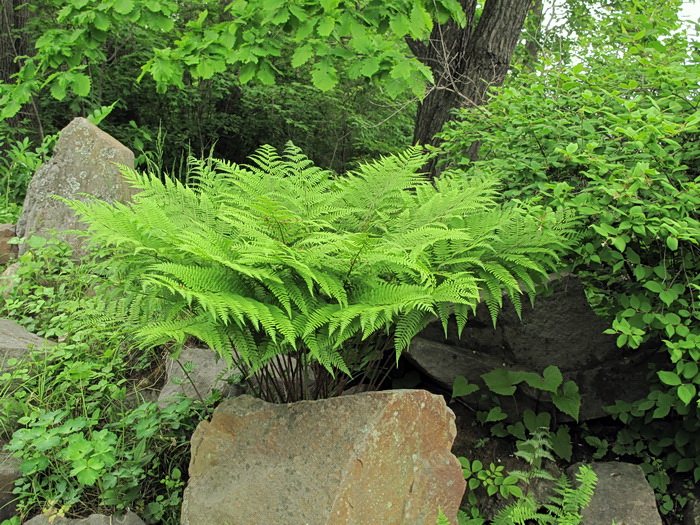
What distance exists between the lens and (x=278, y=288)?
1.87 m

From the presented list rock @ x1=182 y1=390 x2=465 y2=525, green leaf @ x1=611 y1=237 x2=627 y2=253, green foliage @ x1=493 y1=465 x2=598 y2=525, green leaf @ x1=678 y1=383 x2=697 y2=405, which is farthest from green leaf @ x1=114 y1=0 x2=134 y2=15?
green leaf @ x1=678 y1=383 x2=697 y2=405

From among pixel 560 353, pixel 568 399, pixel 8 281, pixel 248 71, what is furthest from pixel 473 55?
pixel 8 281

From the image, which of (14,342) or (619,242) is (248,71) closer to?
(14,342)

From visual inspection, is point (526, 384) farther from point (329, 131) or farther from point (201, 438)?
point (329, 131)

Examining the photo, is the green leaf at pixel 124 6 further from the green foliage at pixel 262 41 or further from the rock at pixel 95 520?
the rock at pixel 95 520

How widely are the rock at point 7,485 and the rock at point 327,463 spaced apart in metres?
1.01

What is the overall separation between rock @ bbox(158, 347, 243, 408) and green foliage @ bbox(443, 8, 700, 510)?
73.1 inches

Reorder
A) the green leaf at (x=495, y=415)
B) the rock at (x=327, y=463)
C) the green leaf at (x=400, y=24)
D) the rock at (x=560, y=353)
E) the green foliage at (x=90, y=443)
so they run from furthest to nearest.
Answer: the green leaf at (x=400, y=24) → the rock at (x=560, y=353) → the green leaf at (x=495, y=415) → the green foliage at (x=90, y=443) → the rock at (x=327, y=463)

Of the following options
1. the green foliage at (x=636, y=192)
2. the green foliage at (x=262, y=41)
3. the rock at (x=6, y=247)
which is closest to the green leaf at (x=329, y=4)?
the green foliage at (x=262, y=41)

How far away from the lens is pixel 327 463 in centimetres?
202

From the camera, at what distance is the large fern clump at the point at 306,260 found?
1.80 metres

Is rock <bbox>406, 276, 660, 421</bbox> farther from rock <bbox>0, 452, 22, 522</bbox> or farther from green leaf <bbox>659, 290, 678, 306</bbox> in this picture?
rock <bbox>0, 452, 22, 522</bbox>

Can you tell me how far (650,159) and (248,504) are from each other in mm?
2368

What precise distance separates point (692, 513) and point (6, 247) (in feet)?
18.3
